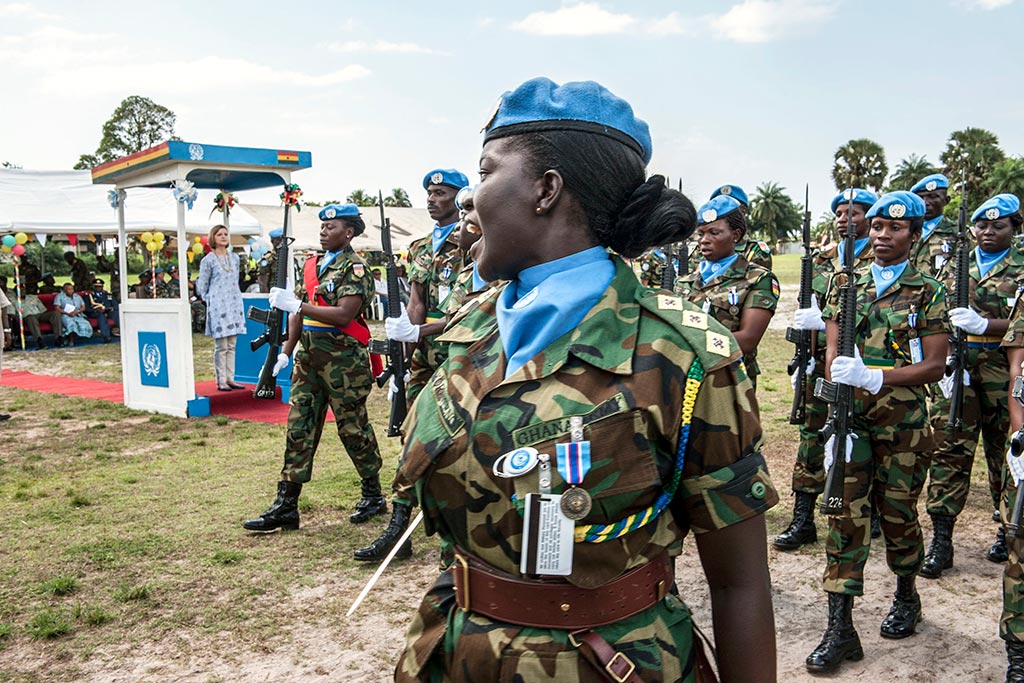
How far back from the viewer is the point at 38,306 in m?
18.3

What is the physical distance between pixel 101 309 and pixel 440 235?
53.4 feet

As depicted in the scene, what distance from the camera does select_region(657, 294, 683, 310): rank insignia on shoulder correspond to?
1546 mm

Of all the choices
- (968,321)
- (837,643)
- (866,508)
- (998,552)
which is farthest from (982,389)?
(837,643)

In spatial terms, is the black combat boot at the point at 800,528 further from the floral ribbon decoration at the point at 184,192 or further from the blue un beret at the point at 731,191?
the floral ribbon decoration at the point at 184,192

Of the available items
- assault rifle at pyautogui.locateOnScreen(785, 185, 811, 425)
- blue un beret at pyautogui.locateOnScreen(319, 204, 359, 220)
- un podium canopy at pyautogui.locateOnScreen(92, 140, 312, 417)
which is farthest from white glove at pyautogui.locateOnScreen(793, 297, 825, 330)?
un podium canopy at pyautogui.locateOnScreen(92, 140, 312, 417)

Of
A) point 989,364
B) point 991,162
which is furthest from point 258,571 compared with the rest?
point 991,162

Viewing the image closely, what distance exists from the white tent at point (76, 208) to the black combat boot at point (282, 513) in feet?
46.3

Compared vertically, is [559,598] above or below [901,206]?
below

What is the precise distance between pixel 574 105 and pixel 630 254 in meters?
0.31

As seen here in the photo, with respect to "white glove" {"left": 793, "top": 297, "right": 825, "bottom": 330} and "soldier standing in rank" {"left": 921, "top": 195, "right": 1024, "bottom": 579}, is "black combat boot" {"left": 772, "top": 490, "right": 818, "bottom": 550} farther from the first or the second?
"white glove" {"left": 793, "top": 297, "right": 825, "bottom": 330}

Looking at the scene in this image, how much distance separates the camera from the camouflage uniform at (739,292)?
5.40m

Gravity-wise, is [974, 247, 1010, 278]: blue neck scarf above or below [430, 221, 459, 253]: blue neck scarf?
below

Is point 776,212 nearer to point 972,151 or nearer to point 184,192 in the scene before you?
point 972,151

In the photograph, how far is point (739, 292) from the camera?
544 cm
